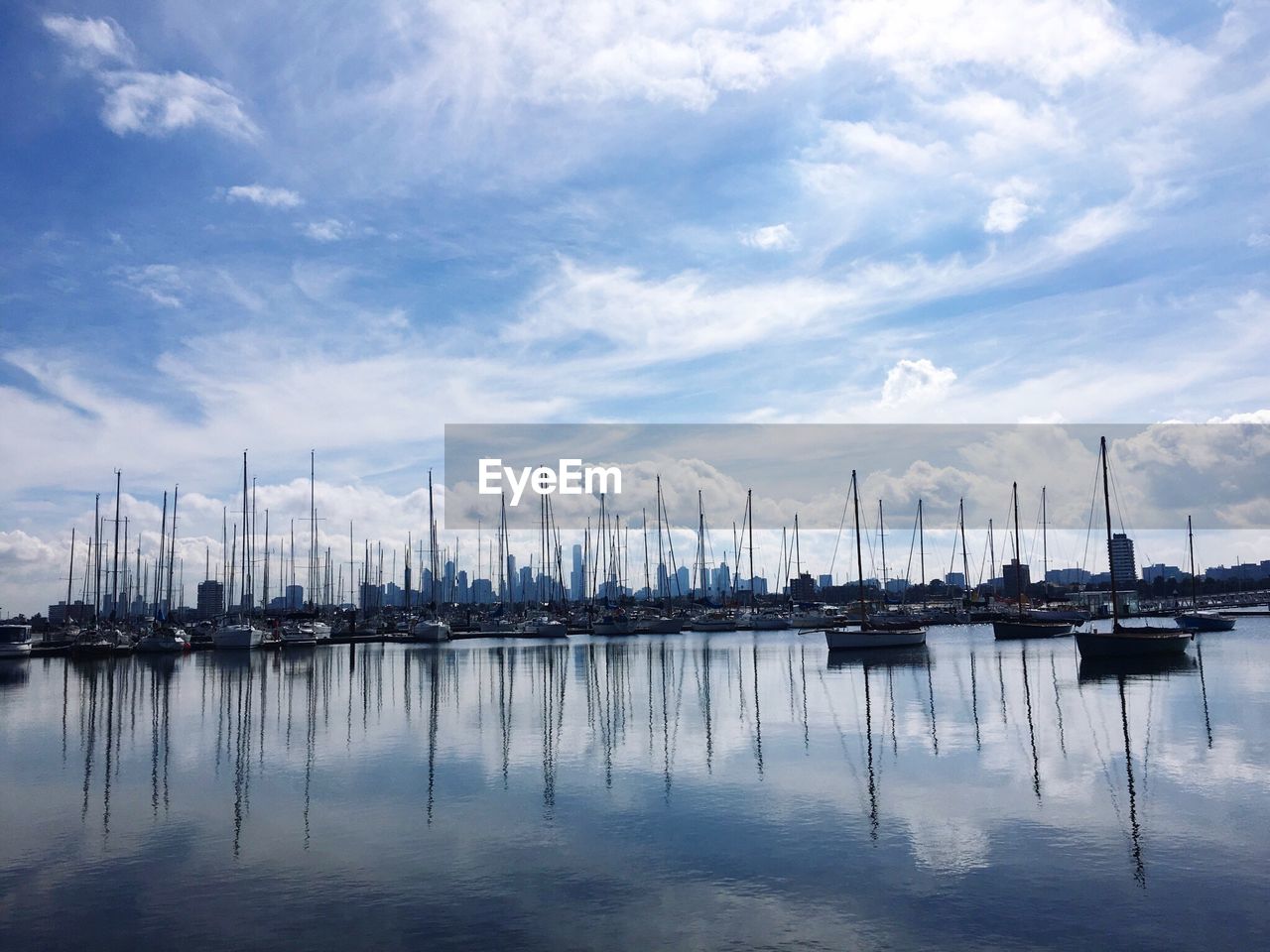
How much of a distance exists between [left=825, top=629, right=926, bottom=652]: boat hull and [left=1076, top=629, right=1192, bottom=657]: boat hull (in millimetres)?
17249

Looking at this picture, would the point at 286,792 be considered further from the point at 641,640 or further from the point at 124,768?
the point at 641,640

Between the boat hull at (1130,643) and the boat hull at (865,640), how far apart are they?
17.2 m

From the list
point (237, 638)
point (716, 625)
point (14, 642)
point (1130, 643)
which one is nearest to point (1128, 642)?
point (1130, 643)

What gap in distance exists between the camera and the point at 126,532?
316 feet

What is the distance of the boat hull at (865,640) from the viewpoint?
7538 centimetres

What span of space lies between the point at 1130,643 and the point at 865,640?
66.8 ft

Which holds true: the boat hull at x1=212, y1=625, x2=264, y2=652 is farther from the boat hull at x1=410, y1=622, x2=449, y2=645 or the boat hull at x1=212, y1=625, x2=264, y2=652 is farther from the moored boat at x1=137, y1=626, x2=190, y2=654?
the boat hull at x1=410, y1=622, x2=449, y2=645

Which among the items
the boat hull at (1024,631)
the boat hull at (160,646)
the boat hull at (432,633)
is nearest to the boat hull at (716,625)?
the boat hull at (432,633)

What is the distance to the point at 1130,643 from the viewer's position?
62.2 meters

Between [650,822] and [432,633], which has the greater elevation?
[650,822]

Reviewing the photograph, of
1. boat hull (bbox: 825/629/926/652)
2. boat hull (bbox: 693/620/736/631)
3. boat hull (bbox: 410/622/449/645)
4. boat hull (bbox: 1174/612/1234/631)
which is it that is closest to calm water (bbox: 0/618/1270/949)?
boat hull (bbox: 825/629/926/652)

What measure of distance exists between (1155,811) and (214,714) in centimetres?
3878

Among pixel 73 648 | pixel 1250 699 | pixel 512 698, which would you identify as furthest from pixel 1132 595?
pixel 73 648

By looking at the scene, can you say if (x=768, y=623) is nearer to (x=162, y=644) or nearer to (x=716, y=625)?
(x=716, y=625)
